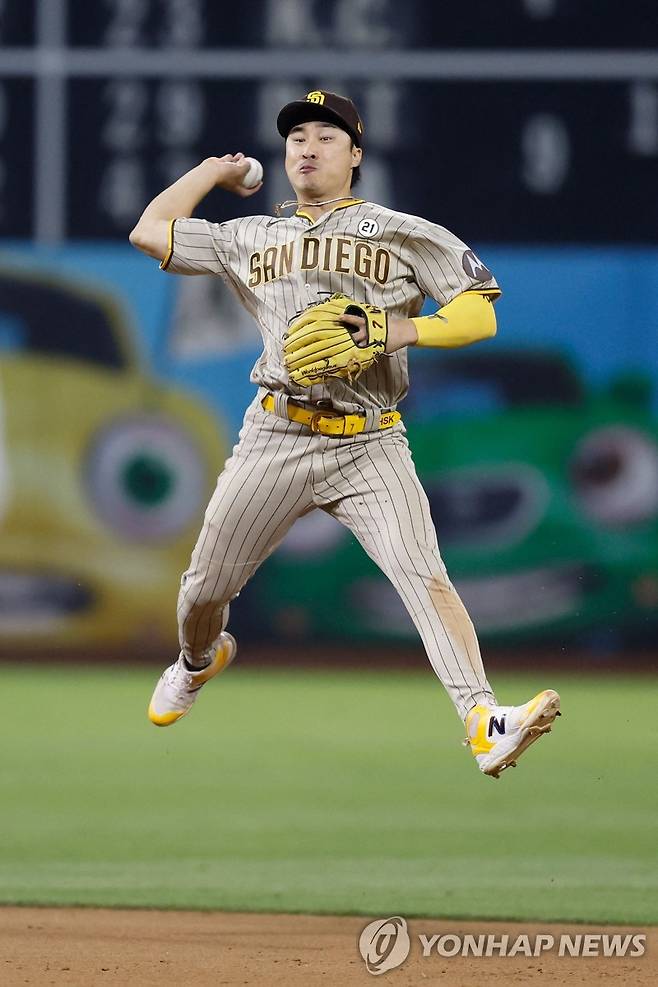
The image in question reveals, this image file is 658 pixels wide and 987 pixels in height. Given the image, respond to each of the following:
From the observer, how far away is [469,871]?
→ 512cm

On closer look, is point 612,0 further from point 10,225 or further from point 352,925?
point 352,925

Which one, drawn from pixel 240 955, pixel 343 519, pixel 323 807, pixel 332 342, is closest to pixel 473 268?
pixel 332 342

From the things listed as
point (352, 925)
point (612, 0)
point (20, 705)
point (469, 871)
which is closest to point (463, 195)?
point (612, 0)

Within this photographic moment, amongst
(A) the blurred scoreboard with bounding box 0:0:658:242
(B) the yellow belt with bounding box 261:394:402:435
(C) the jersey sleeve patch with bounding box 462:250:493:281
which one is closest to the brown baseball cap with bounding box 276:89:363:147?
(C) the jersey sleeve patch with bounding box 462:250:493:281

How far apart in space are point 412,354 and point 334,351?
19.2 ft

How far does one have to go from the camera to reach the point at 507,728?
145 inches

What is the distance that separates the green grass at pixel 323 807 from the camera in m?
4.86

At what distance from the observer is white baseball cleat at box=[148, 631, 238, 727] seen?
450 cm

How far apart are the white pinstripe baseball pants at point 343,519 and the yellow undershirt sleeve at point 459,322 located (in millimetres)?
346

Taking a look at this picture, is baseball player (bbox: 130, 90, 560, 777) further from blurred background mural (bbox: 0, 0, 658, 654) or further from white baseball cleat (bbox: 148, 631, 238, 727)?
blurred background mural (bbox: 0, 0, 658, 654)

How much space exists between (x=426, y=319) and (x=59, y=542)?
604cm

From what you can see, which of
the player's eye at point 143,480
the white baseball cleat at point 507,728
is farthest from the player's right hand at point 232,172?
the player's eye at point 143,480

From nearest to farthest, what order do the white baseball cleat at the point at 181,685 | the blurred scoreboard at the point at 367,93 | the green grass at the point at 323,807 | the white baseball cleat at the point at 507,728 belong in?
the white baseball cleat at the point at 507,728, the white baseball cleat at the point at 181,685, the green grass at the point at 323,807, the blurred scoreboard at the point at 367,93

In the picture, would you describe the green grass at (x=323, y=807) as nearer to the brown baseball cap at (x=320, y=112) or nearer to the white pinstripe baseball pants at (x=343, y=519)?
the white pinstripe baseball pants at (x=343, y=519)
